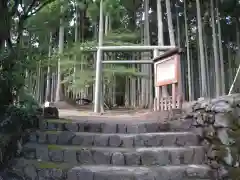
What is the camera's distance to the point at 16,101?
330 centimetres

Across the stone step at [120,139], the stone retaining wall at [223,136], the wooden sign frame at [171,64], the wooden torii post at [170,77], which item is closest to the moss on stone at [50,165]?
the stone step at [120,139]

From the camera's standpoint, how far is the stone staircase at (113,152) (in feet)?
8.00

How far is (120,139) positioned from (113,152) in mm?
310

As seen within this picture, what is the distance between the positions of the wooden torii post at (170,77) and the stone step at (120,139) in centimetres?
92

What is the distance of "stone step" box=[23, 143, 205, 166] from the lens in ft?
8.72

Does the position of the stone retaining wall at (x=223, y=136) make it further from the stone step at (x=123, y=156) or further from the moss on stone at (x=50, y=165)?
the moss on stone at (x=50, y=165)

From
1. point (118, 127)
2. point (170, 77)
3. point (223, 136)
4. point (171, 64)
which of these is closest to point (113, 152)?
point (118, 127)

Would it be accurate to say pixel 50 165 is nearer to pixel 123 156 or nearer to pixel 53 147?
pixel 53 147

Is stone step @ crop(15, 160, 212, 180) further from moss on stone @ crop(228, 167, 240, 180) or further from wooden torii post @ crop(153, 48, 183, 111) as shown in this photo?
wooden torii post @ crop(153, 48, 183, 111)

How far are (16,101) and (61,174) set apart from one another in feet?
4.63

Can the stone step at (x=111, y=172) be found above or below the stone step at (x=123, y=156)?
below

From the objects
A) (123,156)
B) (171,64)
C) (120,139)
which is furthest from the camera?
(171,64)

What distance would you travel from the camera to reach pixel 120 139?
298cm

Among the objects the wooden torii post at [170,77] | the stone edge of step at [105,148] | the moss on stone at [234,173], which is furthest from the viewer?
the wooden torii post at [170,77]
